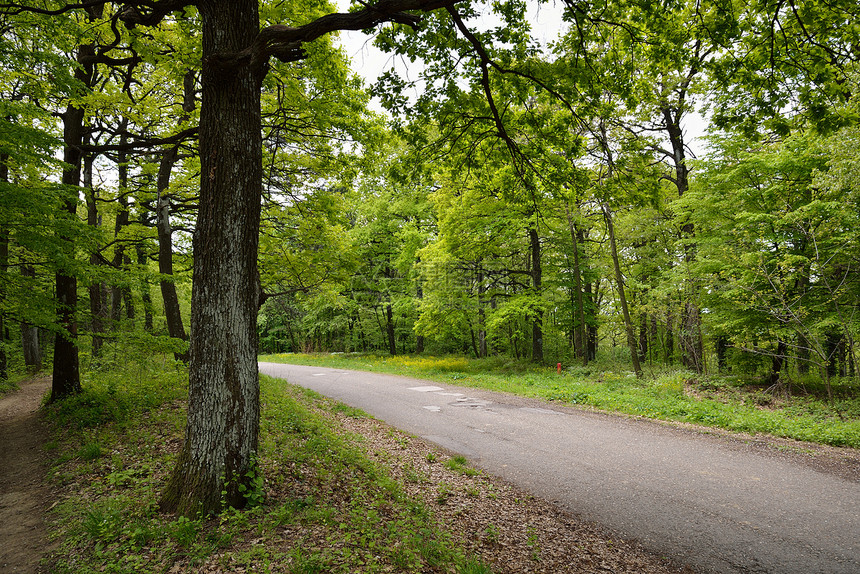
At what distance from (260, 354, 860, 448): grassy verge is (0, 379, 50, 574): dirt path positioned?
10592 millimetres

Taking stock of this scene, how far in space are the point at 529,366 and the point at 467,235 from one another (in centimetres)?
646

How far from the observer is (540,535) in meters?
4.16

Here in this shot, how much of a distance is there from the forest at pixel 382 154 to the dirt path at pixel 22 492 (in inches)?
42.9

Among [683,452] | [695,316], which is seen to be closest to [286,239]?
[683,452]

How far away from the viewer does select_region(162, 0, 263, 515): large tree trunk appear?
3.76 meters

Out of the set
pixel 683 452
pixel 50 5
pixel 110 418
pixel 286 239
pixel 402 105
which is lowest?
pixel 683 452

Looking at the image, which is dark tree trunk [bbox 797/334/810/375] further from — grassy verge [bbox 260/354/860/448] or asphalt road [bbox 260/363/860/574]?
asphalt road [bbox 260/363/860/574]

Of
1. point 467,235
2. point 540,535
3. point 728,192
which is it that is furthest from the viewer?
point 467,235

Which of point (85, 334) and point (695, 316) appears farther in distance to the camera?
point (695, 316)

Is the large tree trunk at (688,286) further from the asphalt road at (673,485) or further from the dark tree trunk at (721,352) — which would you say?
the asphalt road at (673,485)

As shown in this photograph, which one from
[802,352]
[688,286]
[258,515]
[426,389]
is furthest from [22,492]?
[802,352]

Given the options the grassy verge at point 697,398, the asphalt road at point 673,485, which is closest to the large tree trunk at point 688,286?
the grassy verge at point 697,398

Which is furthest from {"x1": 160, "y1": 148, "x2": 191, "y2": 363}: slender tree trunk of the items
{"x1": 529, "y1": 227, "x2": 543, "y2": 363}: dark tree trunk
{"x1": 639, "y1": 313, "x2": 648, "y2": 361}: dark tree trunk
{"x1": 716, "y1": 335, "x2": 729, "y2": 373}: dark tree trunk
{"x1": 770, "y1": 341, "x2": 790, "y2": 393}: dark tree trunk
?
{"x1": 639, "y1": 313, "x2": 648, "y2": 361}: dark tree trunk

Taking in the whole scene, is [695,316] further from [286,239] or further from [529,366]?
[286,239]
